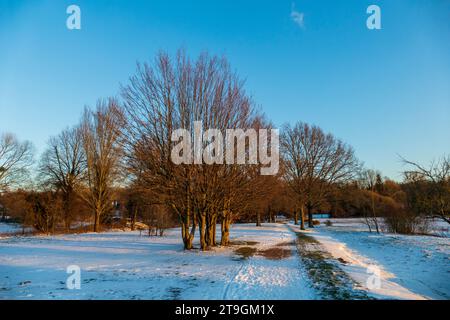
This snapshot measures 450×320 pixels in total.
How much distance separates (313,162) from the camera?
3403cm

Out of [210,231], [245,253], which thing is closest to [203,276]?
[245,253]

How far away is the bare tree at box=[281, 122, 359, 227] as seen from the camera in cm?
3394

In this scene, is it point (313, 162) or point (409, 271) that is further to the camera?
point (313, 162)

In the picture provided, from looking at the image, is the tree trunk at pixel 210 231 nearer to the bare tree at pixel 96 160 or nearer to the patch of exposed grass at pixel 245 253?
the patch of exposed grass at pixel 245 253

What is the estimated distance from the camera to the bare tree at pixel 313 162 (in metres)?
33.9

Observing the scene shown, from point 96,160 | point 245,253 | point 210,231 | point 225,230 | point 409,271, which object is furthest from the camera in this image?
point 96,160

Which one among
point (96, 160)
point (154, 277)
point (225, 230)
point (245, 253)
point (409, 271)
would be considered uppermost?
point (96, 160)

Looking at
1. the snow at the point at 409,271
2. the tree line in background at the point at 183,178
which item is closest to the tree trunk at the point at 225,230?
the tree line in background at the point at 183,178

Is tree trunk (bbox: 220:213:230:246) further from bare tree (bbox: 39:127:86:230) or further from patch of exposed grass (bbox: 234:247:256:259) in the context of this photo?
bare tree (bbox: 39:127:86:230)

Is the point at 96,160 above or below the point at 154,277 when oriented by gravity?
above

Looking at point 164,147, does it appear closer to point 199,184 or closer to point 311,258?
point 199,184

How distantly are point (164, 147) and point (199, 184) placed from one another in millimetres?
2444

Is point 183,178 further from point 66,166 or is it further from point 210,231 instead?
point 66,166
